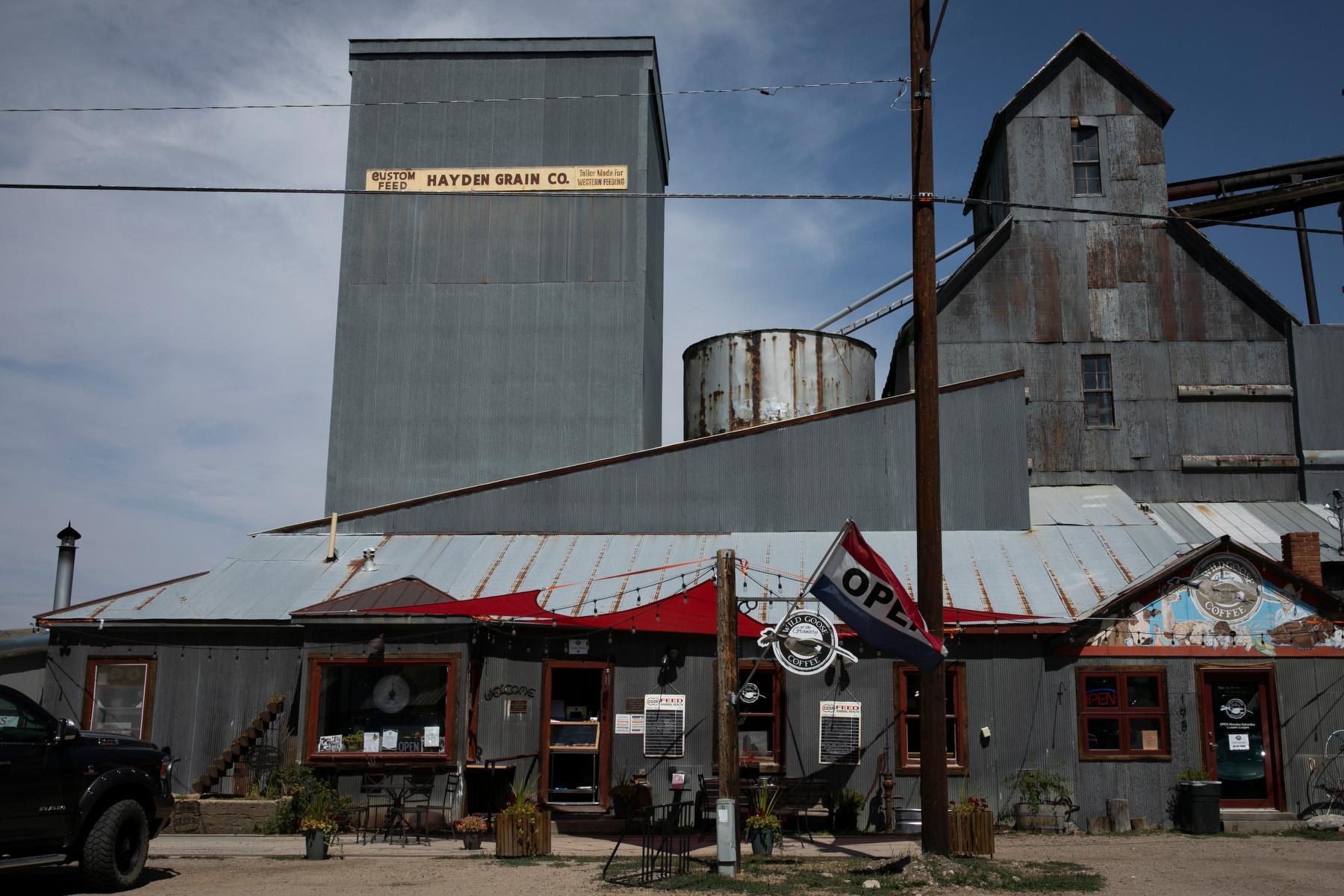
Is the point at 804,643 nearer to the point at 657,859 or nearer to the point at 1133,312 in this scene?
the point at 657,859

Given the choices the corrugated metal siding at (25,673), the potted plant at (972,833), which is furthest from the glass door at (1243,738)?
the corrugated metal siding at (25,673)

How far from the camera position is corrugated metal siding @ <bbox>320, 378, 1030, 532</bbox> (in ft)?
73.5

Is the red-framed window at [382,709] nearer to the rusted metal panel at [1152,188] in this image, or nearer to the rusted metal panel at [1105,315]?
the rusted metal panel at [1105,315]

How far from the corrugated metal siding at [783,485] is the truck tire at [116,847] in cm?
1072

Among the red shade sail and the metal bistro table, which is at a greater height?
the red shade sail

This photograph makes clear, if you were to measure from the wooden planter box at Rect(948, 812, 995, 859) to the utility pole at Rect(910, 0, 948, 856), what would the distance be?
64 cm

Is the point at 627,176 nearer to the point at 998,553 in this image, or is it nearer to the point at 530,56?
the point at 530,56

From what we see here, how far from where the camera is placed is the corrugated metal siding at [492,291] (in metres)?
31.7

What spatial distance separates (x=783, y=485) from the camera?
894 inches

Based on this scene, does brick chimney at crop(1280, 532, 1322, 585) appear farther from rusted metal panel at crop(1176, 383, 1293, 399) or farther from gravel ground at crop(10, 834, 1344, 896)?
rusted metal panel at crop(1176, 383, 1293, 399)

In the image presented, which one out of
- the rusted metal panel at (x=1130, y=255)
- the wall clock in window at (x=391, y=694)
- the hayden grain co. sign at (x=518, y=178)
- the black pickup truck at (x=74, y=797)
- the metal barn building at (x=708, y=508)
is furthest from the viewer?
the hayden grain co. sign at (x=518, y=178)

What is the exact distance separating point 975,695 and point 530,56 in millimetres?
22971

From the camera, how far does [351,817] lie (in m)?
17.3

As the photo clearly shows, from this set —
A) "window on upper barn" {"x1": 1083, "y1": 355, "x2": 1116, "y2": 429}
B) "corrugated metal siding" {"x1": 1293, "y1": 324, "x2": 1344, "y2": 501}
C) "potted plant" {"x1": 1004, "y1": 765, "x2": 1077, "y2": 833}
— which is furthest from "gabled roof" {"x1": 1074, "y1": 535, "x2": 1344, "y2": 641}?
"corrugated metal siding" {"x1": 1293, "y1": 324, "x2": 1344, "y2": 501}
